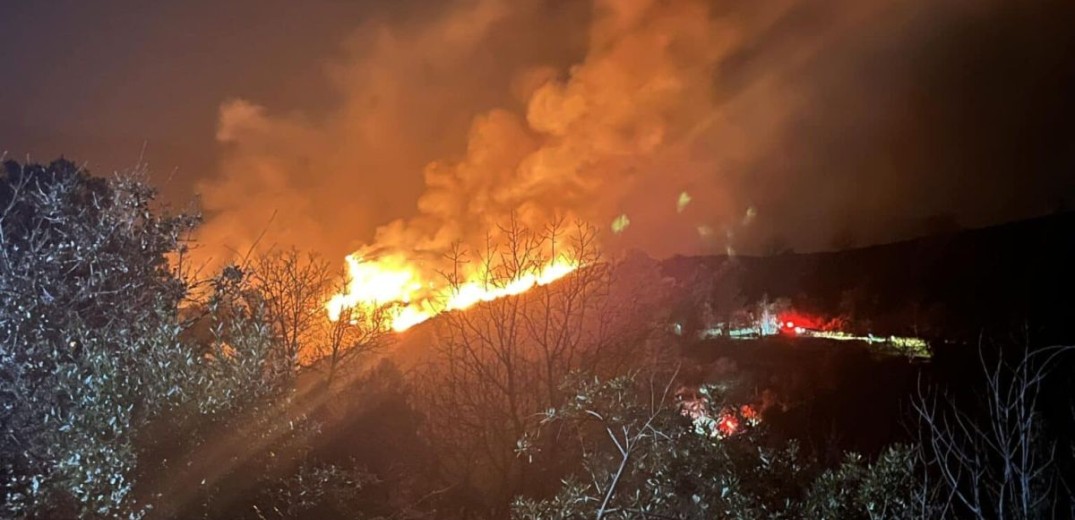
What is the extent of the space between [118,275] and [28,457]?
3599 mm

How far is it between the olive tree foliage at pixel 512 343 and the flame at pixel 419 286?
14 cm

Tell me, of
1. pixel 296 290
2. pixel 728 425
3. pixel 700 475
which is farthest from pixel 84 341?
pixel 296 290

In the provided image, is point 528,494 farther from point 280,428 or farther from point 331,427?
point 280,428

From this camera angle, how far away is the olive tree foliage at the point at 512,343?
70.6 ft

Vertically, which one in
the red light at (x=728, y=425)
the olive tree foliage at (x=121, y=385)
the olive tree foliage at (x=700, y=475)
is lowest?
the olive tree foliage at (x=700, y=475)

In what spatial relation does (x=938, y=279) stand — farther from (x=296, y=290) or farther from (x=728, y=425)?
(x=728, y=425)

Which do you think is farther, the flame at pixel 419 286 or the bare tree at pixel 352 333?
the flame at pixel 419 286

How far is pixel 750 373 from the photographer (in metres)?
31.9

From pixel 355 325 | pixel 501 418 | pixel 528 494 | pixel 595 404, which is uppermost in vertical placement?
pixel 355 325

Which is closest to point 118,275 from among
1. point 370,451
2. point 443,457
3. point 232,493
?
point 232,493

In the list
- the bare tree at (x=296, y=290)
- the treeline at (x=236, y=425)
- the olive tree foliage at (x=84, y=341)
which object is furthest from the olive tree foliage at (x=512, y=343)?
the olive tree foliage at (x=84, y=341)

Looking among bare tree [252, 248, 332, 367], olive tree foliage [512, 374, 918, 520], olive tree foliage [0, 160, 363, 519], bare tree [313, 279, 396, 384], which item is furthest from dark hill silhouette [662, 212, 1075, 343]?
olive tree foliage [0, 160, 363, 519]

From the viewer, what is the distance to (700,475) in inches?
319

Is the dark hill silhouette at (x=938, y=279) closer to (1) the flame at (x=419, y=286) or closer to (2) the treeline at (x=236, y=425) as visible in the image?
(1) the flame at (x=419, y=286)
